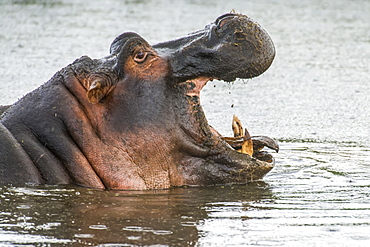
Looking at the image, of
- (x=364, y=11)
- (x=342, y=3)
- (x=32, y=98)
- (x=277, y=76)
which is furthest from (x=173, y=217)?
(x=342, y=3)

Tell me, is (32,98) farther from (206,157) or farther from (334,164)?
(334,164)

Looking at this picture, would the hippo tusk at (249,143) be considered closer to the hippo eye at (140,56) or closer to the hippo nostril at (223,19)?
the hippo nostril at (223,19)

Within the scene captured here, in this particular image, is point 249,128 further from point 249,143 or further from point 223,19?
point 223,19

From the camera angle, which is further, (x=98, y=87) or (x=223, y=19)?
(x=223, y=19)

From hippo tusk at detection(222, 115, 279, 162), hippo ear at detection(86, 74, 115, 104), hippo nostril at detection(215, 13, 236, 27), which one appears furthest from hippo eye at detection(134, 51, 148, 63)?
hippo tusk at detection(222, 115, 279, 162)

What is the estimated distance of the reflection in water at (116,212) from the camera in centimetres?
388

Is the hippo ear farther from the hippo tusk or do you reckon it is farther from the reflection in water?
the hippo tusk

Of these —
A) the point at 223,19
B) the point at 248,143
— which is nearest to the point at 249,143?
the point at 248,143

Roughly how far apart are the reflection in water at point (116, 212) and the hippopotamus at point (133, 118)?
105 millimetres

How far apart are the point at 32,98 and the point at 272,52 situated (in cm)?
152

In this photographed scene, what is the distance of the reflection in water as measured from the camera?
3885 millimetres

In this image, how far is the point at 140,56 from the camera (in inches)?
194

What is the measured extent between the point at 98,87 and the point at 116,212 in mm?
794

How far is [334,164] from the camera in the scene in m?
6.00
